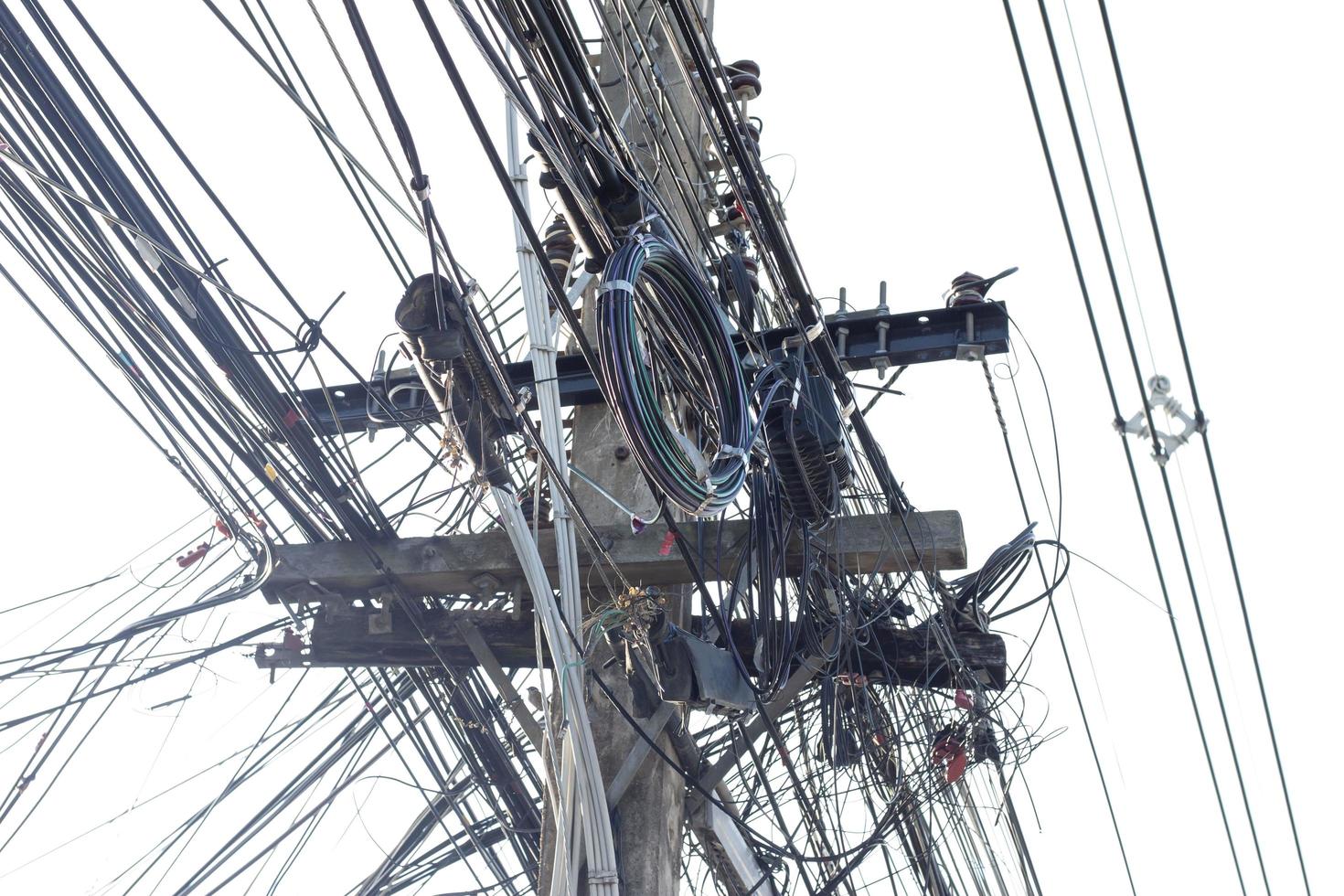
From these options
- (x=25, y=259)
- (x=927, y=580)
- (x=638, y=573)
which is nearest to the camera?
(x=25, y=259)

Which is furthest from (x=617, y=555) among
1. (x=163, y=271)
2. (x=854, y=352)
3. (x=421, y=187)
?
(x=421, y=187)

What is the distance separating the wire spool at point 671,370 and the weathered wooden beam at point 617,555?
50 cm

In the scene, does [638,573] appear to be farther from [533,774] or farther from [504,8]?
[504,8]

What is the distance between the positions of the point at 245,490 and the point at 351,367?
2.22ft

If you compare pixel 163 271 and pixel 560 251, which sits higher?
pixel 560 251

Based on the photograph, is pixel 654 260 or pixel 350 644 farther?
pixel 350 644

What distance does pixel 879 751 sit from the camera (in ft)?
19.6

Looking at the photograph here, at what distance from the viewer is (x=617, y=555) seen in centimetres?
515

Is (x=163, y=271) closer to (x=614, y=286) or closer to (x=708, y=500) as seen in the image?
(x=614, y=286)

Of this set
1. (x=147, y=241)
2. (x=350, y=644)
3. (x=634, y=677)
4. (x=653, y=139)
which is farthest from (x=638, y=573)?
(x=147, y=241)

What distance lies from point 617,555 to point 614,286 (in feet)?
5.68

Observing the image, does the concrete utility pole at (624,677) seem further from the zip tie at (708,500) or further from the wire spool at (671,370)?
the zip tie at (708,500)

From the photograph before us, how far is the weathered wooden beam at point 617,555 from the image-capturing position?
5.17 meters

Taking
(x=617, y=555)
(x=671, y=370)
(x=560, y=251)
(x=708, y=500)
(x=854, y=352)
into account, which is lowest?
(x=708, y=500)
